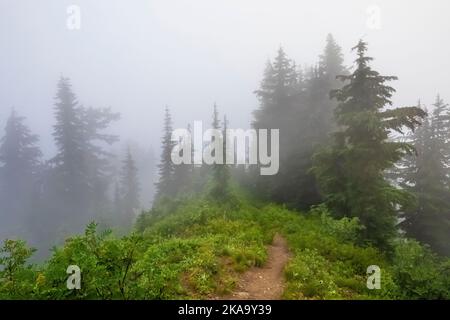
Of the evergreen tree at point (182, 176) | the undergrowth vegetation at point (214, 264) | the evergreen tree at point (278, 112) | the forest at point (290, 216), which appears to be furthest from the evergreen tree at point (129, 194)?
the undergrowth vegetation at point (214, 264)

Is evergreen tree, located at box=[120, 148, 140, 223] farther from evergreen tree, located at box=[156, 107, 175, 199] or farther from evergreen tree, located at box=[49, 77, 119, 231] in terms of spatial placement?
evergreen tree, located at box=[156, 107, 175, 199]

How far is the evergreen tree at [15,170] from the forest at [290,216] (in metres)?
4.96

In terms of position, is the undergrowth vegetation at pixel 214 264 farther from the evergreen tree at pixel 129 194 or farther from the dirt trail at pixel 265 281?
the evergreen tree at pixel 129 194

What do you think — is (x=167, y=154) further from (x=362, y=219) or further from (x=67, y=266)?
(x=67, y=266)

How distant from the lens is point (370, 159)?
16156 mm

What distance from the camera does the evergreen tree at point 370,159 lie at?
1591cm

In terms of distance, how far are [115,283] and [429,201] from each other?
25.4 m

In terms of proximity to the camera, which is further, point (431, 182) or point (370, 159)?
point (431, 182)

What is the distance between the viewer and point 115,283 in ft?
24.2

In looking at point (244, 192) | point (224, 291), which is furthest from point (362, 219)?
point (244, 192)

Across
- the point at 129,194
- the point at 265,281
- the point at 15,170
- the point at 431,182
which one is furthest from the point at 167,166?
the point at 265,281

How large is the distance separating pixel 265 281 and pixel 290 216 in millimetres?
11474

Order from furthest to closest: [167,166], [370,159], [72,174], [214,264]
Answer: [72,174]
[167,166]
[370,159]
[214,264]

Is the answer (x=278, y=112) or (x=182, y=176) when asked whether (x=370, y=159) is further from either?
(x=182, y=176)
